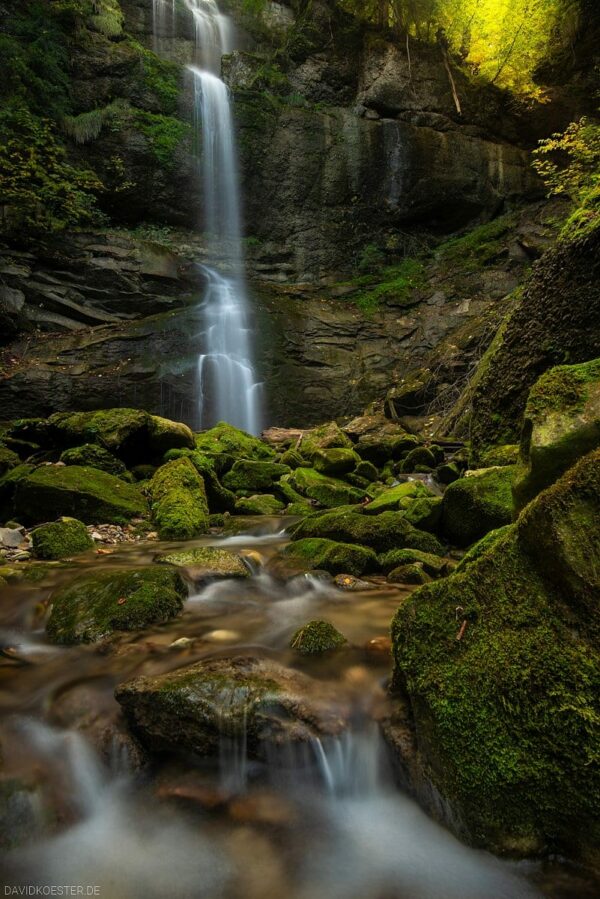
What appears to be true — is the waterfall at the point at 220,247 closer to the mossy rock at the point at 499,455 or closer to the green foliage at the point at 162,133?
the green foliage at the point at 162,133

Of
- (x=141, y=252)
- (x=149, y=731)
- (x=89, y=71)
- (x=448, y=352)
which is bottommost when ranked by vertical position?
(x=149, y=731)

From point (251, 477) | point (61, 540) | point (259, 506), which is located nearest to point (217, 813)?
point (61, 540)

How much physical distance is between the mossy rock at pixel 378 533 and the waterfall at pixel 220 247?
30.8 ft

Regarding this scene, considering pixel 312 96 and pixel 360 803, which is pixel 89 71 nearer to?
pixel 312 96

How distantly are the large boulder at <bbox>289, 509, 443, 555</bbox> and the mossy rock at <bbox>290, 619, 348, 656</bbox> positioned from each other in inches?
76.7

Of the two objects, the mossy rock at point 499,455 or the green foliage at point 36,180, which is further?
the green foliage at point 36,180

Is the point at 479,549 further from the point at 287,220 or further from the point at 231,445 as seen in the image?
the point at 287,220

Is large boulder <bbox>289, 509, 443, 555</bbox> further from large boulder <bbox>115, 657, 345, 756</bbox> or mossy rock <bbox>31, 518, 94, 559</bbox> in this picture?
large boulder <bbox>115, 657, 345, 756</bbox>

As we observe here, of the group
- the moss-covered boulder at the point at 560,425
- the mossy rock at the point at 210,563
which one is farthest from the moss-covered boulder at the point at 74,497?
the moss-covered boulder at the point at 560,425

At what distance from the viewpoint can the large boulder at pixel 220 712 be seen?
2230 mm

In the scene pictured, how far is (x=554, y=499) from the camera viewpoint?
1798 millimetres

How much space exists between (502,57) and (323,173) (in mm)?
7799

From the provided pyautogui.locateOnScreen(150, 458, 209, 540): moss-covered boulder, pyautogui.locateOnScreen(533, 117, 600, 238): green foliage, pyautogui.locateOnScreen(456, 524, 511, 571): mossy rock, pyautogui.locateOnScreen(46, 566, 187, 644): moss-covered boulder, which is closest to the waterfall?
pyautogui.locateOnScreen(150, 458, 209, 540): moss-covered boulder

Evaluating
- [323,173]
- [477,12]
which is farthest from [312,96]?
[477,12]
